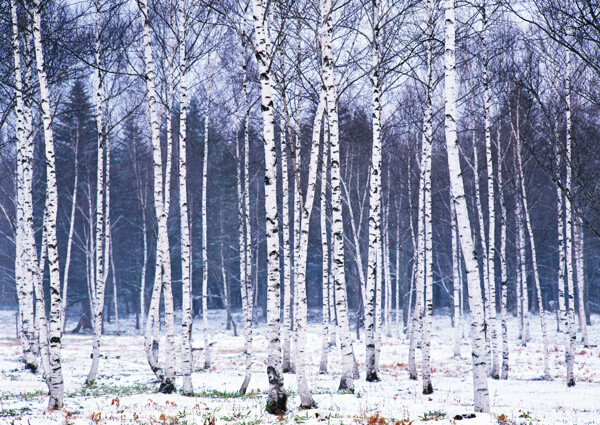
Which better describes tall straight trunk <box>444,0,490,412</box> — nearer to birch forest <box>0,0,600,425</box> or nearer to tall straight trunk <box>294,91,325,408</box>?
birch forest <box>0,0,600,425</box>

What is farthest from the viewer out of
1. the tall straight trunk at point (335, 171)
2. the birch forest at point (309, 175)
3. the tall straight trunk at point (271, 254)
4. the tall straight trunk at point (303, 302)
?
the tall straight trunk at point (335, 171)

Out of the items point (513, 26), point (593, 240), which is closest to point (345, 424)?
point (513, 26)

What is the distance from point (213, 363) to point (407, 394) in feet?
35.5

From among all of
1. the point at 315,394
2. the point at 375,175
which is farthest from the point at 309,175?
the point at 315,394

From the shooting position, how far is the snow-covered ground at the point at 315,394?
736cm

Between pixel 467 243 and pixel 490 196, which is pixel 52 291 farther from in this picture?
pixel 490 196

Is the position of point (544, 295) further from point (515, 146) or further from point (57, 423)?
point (57, 423)

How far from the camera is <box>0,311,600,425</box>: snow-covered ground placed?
736 cm

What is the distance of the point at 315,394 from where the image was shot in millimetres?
10336

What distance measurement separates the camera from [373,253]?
466 inches

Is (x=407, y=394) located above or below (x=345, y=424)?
below

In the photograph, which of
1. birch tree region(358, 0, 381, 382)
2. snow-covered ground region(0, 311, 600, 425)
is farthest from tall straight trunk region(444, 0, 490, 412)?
birch tree region(358, 0, 381, 382)

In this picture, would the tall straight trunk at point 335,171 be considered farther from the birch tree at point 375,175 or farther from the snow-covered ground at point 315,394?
the birch tree at point 375,175

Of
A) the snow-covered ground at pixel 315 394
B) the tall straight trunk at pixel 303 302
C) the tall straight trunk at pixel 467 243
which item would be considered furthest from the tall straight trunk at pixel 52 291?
the tall straight trunk at pixel 467 243
